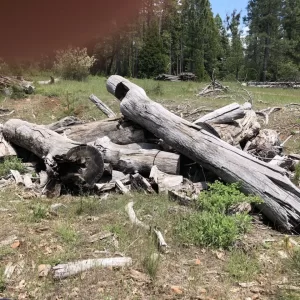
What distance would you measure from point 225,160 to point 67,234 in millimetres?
2405

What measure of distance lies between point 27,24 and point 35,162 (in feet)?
21.1

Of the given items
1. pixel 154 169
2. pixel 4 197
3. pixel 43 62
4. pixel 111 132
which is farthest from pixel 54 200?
pixel 43 62

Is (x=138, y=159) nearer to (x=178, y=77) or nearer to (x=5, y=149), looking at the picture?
(x=5, y=149)

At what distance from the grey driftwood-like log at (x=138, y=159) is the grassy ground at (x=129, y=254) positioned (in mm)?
852

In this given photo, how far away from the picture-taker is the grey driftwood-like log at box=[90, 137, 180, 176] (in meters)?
5.93

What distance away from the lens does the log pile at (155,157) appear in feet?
16.3

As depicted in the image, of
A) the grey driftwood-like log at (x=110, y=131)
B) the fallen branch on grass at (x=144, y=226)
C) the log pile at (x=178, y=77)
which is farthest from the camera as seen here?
the log pile at (x=178, y=77)

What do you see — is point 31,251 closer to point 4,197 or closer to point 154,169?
point 4,197

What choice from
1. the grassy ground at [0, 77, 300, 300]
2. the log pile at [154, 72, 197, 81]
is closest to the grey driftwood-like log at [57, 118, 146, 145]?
the grassy ground at [0, 77, 300, 300]

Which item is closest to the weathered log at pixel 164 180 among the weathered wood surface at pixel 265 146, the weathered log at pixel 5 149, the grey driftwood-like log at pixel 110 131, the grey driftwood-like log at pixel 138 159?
the grey driftwood-like log at pixel 138 159

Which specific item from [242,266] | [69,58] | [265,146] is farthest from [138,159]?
[69,58]

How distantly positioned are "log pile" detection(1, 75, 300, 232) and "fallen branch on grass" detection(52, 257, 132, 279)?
5.49 ft

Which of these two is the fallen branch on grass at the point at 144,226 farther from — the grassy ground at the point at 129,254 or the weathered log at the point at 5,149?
the weathered log at the point at 5,149

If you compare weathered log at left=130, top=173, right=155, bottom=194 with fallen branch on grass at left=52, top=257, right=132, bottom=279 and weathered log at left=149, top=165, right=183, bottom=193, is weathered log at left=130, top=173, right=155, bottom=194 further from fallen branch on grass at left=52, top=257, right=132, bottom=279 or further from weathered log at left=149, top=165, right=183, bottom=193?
fallen branch on grass at left=52, top=257, right=132, bottom=279
